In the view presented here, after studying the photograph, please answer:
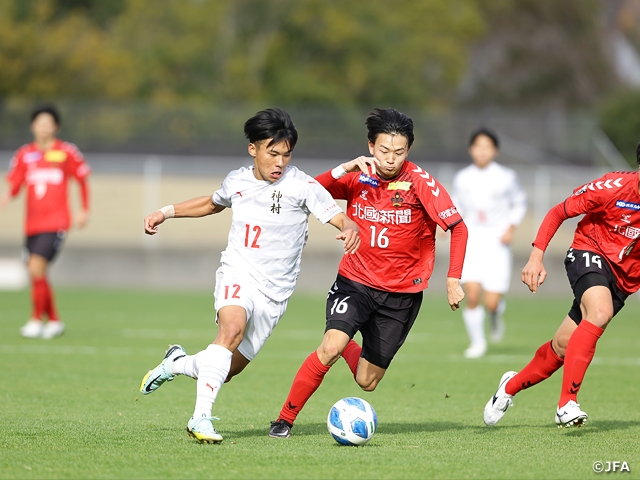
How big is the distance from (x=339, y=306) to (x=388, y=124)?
3.94 ft

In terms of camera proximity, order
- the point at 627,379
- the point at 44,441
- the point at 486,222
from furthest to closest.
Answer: the point at 486,222
the point at 627,379
the point at 44,441

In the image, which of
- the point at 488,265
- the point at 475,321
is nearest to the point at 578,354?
the point at 475,321

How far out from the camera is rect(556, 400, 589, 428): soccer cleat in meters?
6.21

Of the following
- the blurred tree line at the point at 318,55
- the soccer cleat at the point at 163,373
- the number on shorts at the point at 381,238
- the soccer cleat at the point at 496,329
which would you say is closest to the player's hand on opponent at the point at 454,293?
the number on shorts at the point at 381,238

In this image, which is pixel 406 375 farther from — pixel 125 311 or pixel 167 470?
pixel 125 311

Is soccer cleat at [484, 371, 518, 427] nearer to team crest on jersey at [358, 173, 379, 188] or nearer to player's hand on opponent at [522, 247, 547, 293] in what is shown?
player's hand on opponent at [522, 247, 547, 293]

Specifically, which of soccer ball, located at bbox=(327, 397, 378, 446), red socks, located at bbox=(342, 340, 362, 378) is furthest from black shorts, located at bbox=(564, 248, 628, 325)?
soccer ball, located at bbox=(327, 397, 378, 446)

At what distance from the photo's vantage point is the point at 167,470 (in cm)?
510

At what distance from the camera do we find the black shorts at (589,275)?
667cm

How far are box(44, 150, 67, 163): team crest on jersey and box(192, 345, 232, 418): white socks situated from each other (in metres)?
6.83

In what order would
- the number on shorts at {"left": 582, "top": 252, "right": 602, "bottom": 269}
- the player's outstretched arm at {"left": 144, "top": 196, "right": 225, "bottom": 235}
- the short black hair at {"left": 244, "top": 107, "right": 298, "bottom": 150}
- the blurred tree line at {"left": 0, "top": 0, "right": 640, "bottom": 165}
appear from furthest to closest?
1. the blurred tree line at {"left": 0, "top": 0, "right": 640, "bottom": 165}
2. the number on shorts at {"left": 582, "top": 252, "right": 602, "bottom": 269}
3. the player's outstretched arm at {"left": 144, "top": 196, "right": 225, "bottom": 235}
4. the short black hair at {"left": 244, "top": 107, "right": 298, "bottom": 150}

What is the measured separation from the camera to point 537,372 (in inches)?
271

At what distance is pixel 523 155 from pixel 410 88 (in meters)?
17.7

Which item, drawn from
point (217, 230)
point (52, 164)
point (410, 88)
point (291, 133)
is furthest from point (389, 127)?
point (410, 88)
